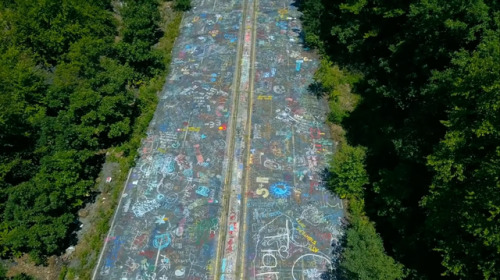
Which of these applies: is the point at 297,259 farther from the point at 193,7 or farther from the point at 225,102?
the point at 193,7

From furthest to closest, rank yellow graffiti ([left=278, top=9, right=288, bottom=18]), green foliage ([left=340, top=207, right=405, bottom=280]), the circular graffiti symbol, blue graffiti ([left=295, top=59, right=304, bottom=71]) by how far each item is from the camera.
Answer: yellow graffiti ([left=278, top=9, right=288, bottom=18])
blue graffiti ([left=295, top=59, right=304, bottom=71])
the circular graffiti symbol
green foliage ([left=340, top=207, right=405, bottom=280])

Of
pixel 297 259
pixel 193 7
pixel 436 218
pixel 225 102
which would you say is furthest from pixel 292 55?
pixel 436 218

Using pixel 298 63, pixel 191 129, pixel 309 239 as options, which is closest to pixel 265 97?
pixel 298 63

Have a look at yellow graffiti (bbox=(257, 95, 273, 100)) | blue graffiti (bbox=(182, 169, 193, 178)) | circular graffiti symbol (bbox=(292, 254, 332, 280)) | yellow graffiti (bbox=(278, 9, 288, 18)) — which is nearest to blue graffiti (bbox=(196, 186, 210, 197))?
blue graffiti (bbox=(182, 169, 193, 178))

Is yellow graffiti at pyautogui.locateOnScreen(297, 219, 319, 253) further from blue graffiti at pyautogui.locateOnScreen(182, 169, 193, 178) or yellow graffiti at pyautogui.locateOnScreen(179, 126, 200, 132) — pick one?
yellow graffiti at pyautogui.locateOnScreen(179, 126, 200, 132)

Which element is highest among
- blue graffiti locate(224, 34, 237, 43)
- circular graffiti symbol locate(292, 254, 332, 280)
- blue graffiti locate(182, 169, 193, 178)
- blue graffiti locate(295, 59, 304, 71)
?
blue graffiti locate(224, 34, 237, 43)

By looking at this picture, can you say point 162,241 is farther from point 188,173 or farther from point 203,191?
point 188,173

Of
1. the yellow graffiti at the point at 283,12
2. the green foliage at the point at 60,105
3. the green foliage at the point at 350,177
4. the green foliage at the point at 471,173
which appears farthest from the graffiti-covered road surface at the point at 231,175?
the green foliage at the point at 471,173
